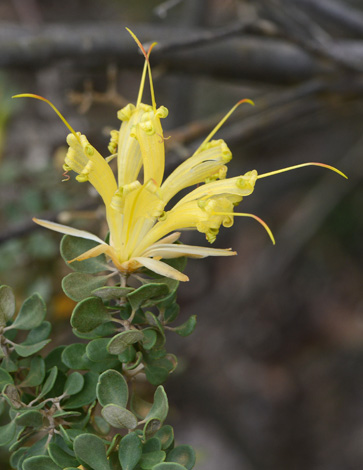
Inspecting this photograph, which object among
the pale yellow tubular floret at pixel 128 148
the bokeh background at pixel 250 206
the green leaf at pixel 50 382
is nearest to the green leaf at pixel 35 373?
the green leaf at pixel 50 382

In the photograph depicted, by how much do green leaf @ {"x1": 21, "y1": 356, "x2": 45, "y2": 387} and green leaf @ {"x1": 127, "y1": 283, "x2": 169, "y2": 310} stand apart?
160 mm

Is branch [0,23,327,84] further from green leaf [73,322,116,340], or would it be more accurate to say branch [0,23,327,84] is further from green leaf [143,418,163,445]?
green leaf [143,418,163,445]

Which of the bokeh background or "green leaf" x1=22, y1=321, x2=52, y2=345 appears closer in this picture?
"green leaf" x1=22, y1=321, x2=52, y2=345

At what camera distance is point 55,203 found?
5.31 ft

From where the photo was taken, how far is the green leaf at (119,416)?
A: 61cm

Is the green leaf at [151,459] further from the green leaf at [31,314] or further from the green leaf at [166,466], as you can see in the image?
the green leaf at [31,314]

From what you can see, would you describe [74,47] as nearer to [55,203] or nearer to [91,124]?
[55,203]

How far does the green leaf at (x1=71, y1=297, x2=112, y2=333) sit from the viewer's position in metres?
0.64

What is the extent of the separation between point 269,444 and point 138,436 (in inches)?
74.7

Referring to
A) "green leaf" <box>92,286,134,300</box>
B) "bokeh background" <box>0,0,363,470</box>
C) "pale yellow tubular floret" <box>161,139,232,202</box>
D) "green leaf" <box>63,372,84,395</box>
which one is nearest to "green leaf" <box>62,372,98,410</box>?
"green leaf" <box>63,372,84,395</box>

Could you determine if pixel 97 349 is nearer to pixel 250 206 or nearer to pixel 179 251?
pixel 179 251

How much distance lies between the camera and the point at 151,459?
2.04ft

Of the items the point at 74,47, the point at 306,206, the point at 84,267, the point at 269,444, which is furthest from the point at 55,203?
the point at 269,444

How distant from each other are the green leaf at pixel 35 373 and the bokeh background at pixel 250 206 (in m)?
0.72
